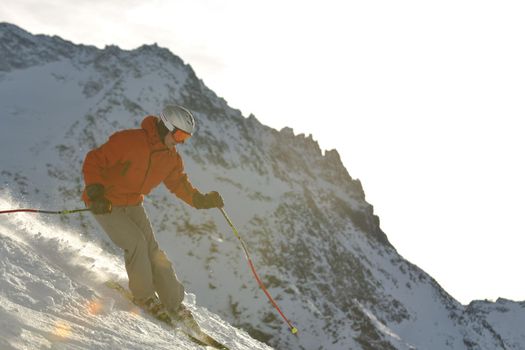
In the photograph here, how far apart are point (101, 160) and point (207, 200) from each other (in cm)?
157

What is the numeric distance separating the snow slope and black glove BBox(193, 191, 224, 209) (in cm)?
134

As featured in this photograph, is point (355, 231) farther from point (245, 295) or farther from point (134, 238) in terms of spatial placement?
point (134, 238)

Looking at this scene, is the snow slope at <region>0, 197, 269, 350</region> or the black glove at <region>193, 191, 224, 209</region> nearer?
the snow slope at <region>0, 197, 269, 350</region>

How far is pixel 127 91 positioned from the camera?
7419 centimetres

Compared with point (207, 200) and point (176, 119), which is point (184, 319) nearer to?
point (207, 200)

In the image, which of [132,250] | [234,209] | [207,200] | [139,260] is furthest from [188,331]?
[234,209]

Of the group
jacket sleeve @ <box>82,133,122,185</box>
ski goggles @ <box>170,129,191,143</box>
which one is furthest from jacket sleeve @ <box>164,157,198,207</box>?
jacket sleeve @ <box>82,133,122,185</box>

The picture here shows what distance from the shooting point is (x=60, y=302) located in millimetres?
3961

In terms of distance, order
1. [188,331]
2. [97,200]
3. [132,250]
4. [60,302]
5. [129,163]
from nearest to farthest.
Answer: [60,302], [97,200], [129,163], [132,250], [188,331]

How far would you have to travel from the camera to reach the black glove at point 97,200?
491 centimetres

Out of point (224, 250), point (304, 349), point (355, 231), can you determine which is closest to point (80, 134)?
point (224, 250)

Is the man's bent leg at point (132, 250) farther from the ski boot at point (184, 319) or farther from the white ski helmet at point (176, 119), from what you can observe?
the white ski helmet at point (176, 119)

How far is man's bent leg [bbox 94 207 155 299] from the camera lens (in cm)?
537

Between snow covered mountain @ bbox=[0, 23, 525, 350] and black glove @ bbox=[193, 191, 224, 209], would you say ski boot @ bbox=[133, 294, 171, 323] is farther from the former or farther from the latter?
snow covered mountain @ bbox=[0, 23, 525, 350]
